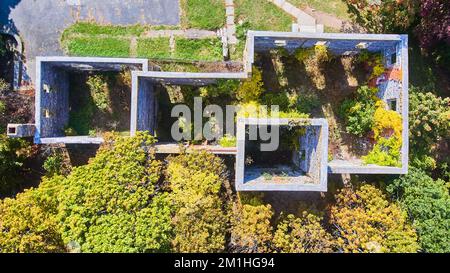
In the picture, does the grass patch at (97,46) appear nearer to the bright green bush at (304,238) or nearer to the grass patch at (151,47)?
the grass patch at (151,47)

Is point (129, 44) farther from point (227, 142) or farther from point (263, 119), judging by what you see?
point (263, 119)

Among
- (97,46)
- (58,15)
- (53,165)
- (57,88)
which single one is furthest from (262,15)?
(53,165)

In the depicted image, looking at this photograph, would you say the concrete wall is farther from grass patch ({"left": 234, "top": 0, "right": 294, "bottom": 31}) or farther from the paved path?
grass patch ({"left": 234, "top": 0, "right": 294, "bottom": 31})

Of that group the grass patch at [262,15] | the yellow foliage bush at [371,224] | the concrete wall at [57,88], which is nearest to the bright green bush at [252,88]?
the grass patch at [262,15]

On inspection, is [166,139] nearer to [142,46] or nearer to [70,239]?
[142,46]
